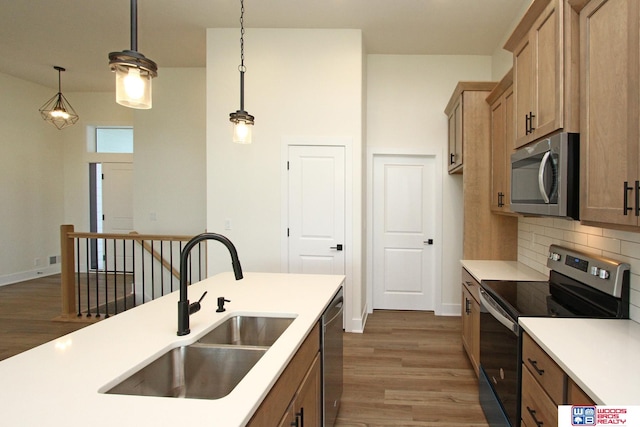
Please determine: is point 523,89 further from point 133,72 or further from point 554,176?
point 133,72

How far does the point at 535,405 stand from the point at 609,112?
1262 mm

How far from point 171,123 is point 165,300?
3.95m

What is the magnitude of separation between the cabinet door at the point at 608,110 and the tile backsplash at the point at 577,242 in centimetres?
38

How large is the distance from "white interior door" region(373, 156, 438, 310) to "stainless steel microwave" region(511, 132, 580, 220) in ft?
8.02

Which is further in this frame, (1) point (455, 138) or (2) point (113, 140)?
(2) point (113, 140)

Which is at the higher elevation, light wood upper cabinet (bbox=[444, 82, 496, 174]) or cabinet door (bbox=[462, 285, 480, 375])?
light wood upper cabinet (bbox=[444, 82, 496, 174])

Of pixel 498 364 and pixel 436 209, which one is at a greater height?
pixel 436 209

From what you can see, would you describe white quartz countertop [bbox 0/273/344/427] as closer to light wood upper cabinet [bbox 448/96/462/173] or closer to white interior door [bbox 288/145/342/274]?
white interior door [bbox 288/145/342/274]

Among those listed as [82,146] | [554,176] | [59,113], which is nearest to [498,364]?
[554,176]

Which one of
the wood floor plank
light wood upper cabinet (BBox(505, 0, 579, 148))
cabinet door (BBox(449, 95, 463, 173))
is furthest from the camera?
cabinet door (BBox(449, 95, 463, 173))

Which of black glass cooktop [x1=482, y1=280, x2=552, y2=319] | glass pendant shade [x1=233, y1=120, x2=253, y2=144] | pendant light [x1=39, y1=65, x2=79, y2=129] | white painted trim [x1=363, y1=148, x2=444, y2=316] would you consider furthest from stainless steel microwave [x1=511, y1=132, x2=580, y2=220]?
pendant light [x1=39, y1=65, x2=79, y2=129]

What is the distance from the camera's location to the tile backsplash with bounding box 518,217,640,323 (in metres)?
1.69

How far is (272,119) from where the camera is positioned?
12.7ft

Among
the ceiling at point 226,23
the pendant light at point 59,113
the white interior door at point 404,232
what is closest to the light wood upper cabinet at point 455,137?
the white interior door at point 404,232
